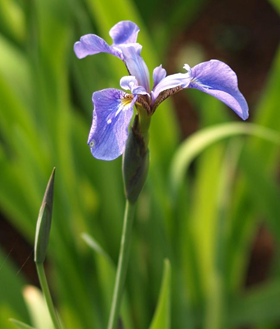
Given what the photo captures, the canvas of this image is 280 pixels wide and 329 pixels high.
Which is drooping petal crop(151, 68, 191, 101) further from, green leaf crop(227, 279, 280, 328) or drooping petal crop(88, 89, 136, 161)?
green leaf crop(227, 279, 280, 328)

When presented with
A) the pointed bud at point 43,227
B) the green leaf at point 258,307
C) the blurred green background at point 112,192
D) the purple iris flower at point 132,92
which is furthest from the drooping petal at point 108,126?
the green leaf at point 258,307

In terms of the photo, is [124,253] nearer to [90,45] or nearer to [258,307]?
[90,45]

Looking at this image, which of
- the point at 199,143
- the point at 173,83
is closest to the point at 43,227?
the point at 173,83

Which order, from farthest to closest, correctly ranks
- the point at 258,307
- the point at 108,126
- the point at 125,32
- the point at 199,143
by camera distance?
the point at 258,307
the point at 199,143
the point at 125,32
the point at 108,126

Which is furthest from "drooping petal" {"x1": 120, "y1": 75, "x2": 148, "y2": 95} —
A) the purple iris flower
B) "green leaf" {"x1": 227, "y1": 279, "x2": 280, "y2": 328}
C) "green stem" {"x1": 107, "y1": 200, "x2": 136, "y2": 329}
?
"green leaf" {"x1": 227, "y1": 279, "x2": 280, "y2": 328}

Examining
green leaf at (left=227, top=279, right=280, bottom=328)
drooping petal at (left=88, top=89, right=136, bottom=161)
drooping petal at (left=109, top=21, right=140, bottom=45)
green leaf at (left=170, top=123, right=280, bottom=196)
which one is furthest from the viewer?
green leaf at (left=227, top=279, right=280, bottom=328)

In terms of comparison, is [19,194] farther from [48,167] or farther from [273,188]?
[273,188]

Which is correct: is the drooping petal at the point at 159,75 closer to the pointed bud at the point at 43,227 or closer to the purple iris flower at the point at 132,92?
the purple iris flower at the point at 132,92
